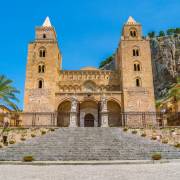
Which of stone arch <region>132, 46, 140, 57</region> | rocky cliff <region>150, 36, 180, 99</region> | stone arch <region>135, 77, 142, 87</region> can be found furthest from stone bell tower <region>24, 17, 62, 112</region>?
rocky cliff <region>150, 36, 180, 99</region>

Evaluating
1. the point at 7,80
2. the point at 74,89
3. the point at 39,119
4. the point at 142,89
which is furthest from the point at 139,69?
the point at 7,80

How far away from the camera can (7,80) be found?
66.2ft

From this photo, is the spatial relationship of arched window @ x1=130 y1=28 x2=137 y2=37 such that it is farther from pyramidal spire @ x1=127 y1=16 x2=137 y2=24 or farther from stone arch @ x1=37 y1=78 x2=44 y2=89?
stone arch @ x1=37 y1=78 x2=44 y2=89

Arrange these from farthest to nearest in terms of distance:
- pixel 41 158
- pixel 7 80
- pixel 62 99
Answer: pixel 62 99
pixel 7 80
pixel 41 158

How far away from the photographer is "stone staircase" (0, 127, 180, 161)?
13.8 meters

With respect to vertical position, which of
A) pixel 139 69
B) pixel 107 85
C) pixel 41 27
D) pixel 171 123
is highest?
pixel 41 27

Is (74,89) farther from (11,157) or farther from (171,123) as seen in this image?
(11,157)

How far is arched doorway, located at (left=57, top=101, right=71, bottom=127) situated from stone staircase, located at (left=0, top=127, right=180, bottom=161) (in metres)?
12.7

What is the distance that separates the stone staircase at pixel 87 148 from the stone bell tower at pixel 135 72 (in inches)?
539

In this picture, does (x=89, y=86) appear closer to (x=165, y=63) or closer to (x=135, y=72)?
(x=135, y=72)

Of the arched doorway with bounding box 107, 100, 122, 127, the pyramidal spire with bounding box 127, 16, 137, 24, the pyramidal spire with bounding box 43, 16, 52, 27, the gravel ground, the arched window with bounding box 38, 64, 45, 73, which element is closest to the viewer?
the gravel ground

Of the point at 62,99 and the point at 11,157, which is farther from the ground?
the point at 62,99

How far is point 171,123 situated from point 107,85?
1241 cm

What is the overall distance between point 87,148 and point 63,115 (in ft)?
58.7
